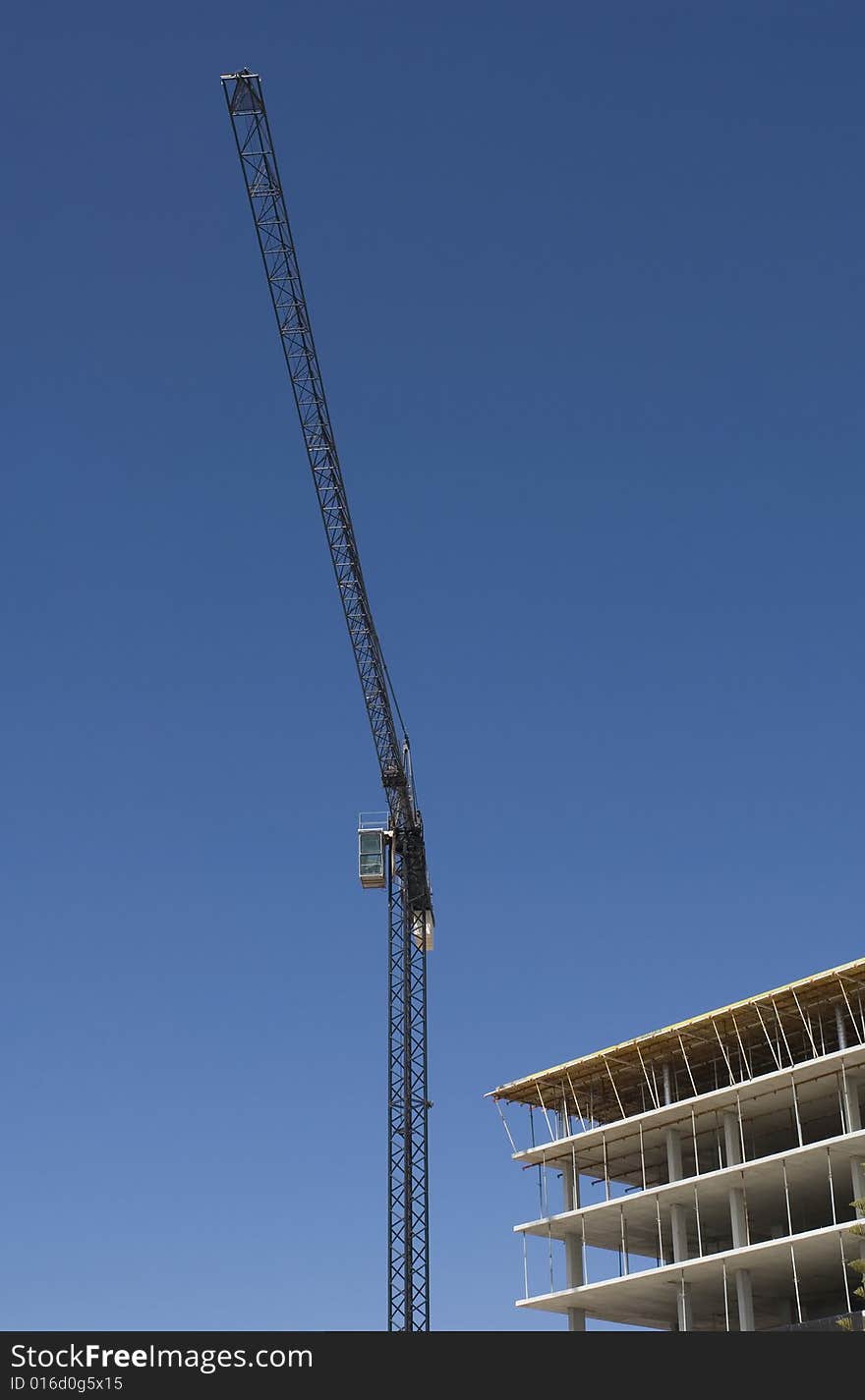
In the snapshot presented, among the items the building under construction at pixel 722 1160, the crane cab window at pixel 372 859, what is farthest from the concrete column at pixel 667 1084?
the crane cab window at pixel 372 859

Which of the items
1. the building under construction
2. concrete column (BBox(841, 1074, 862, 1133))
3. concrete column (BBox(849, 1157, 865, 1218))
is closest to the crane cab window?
the building under construction

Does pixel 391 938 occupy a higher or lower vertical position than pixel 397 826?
lower

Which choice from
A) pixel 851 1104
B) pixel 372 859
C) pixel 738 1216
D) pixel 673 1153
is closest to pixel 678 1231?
pixel 673 1153

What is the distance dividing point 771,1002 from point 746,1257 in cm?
976

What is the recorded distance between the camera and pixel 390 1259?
91.8 meters

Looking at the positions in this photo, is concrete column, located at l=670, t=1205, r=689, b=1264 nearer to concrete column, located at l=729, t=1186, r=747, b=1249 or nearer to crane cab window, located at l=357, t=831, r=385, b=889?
concrete column, located at l=729, t=1186, r=747, b=1249

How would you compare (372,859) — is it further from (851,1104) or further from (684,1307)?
(851,1104)

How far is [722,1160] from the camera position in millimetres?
70812

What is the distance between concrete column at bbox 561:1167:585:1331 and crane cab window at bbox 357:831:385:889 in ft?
84.4

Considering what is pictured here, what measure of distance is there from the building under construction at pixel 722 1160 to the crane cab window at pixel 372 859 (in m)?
22.6

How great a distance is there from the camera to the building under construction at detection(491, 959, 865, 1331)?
207ft

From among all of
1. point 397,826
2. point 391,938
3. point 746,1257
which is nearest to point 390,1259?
point 391,938

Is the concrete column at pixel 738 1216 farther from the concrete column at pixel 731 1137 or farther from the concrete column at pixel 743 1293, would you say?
the concrete column at pixel 731 1137
